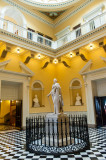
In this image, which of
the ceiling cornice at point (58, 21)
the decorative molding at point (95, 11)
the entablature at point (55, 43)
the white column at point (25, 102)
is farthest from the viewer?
the ceiling cornice at point (58, 21)

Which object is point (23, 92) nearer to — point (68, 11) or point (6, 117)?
point (6, 117)

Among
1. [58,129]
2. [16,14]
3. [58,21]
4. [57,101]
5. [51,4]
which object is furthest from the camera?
[58,21]

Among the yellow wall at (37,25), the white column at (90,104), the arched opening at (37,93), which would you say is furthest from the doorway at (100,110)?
the yellow wall at (37,25)

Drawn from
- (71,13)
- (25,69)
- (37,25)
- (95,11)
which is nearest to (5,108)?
(25,69)

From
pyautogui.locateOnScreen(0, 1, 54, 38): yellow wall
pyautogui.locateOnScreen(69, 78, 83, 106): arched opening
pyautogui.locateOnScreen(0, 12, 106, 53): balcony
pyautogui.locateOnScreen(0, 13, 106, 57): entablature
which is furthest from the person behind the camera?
pyautogui.locateOnScreen(0, 1, 54, 38): yellow wall

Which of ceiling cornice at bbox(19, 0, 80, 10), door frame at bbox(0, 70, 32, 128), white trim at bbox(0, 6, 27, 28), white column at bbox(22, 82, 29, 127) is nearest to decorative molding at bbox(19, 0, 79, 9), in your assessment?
ceiling cornice at bbox(19, 0, 80, 10)

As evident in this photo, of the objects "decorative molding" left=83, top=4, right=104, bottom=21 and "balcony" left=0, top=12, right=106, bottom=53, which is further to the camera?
"decorative molding" left=83, top=4, right=104, bottom=21

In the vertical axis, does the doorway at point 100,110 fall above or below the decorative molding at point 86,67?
below

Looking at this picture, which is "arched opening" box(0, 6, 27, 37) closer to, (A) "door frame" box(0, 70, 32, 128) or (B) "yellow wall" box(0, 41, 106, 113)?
(B) "yellow wall" box(0, 41, 106, 113)

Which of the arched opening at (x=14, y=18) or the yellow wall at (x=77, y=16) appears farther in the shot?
the yellow wall at (x=77, y=16)

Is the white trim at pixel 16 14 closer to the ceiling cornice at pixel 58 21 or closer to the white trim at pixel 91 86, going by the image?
the ceiling cornice at pixel 58 21

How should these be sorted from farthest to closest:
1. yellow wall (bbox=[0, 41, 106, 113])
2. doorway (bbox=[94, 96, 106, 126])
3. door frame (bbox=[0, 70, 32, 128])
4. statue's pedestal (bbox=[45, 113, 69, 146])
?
yellow wall (bbox=[0, 41, 106, 113])
doorway (bbox=[94, 96, 106, 126])
door frame (bbox=[0, 70, 32, 128])
statue's pedestal (bbox=[45, 113, 69, 146])

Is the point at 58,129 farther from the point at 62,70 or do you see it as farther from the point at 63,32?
the point at 63,32

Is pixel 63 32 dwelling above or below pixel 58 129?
above
